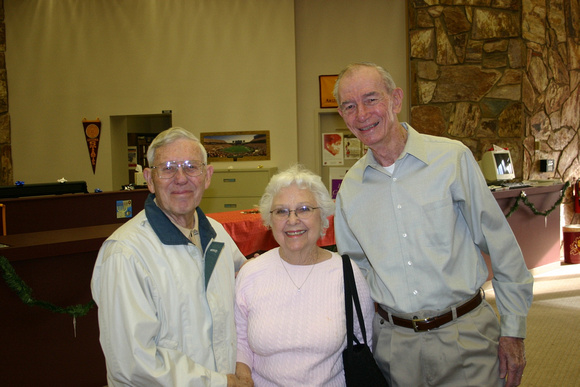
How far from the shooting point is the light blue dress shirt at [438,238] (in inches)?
66.0

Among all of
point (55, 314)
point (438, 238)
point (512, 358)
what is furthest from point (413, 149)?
point (55, 314)

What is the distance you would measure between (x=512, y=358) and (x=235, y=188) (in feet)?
18.5

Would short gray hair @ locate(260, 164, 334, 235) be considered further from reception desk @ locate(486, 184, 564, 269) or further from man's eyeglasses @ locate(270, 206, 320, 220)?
reception desk @ locate(486, 184, 564, 269)

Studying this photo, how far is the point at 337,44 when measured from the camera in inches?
290

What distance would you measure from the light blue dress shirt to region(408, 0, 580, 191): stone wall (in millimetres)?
5374

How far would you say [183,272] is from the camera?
5.13 feet

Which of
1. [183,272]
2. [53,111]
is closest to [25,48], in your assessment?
[53,111]

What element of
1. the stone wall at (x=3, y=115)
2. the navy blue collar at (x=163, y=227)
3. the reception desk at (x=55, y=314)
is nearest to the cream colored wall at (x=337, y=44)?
the reception desk at (x=55, y=314)

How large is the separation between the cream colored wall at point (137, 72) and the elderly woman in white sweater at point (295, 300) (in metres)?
5.58

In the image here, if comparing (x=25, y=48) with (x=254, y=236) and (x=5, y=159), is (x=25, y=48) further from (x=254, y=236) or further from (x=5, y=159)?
(x=254, y=236)

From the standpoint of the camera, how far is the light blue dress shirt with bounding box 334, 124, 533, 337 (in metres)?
1.68

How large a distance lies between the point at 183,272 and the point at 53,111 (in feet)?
25.1

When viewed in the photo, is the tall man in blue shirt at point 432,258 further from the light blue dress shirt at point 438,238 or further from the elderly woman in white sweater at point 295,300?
the elderly woman in white sweater at point 295,300

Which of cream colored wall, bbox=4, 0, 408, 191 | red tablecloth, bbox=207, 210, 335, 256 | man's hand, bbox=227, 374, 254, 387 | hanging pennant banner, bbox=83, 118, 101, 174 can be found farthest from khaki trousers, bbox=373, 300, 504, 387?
hanging pennant banner, bbox=83, 118, 101, 174
